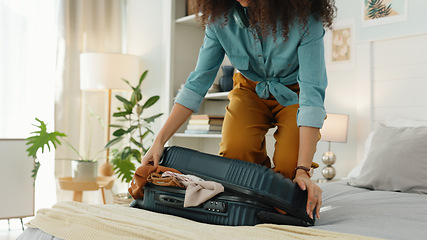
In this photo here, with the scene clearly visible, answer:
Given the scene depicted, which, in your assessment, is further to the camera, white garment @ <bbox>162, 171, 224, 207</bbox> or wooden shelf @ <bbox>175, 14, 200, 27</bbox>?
wooden shelf @ <bbox>175, 14, 200, 27</bbox>

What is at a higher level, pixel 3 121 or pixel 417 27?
pixel 417 27

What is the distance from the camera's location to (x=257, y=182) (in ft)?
3.76

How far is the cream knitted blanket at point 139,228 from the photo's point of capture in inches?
38.8

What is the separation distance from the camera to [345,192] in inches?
77.9

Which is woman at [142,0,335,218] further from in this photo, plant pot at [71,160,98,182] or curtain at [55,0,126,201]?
curtain at [55,0,126,201]

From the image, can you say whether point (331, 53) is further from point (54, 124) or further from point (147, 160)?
point (54, 124)

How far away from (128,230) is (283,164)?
615 millimetres

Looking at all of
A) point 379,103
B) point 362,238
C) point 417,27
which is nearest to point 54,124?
point 379,103

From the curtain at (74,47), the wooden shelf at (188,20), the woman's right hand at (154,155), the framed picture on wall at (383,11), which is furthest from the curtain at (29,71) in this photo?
the woman's right hand at (154,155)

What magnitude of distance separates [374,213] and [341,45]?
6.28ft

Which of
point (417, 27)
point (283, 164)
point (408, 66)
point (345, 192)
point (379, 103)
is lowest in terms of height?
point (345, 192)

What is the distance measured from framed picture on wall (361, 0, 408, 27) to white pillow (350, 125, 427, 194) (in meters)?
0.95

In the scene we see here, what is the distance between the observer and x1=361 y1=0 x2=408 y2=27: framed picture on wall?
2.83 meters

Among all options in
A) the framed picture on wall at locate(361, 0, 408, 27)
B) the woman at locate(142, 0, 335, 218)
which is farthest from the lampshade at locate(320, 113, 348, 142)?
the woman at locate(142, 0, 335, 218)
